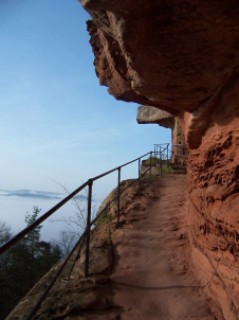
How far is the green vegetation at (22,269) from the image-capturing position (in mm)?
17594

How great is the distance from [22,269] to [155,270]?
16.8 metres

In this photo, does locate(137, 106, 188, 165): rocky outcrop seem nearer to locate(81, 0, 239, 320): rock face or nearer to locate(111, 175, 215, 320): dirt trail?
locate(111, 175, 215, 320): dirt trail

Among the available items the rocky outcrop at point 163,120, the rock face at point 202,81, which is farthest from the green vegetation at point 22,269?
the rock face at point 202,81

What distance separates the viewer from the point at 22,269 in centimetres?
1905

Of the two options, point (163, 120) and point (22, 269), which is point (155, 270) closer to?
point (22, 269)

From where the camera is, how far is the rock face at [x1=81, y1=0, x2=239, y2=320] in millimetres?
3023

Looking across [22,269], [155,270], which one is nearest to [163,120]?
[22,269]

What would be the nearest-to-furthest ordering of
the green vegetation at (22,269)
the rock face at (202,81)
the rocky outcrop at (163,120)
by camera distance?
the rock face at (202,81), the green vegetation at (22,269), the rocky outcrop at (163,120)

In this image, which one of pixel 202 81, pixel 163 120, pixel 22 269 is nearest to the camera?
pixel 202 81

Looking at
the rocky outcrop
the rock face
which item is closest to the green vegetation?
the rocky outcrop

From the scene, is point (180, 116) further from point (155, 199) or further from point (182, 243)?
point (155, 199)

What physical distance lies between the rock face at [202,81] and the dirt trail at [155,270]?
0.96 feet

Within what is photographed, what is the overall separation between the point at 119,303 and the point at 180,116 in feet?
9.99

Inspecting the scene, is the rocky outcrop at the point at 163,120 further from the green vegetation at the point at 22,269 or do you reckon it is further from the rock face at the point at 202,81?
the rock face at the point at 202,81
